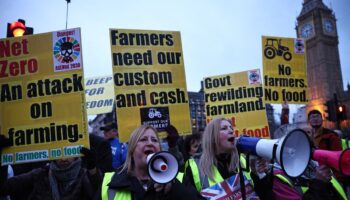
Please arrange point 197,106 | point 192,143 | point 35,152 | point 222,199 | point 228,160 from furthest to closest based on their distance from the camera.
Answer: point 197,106 → point 192,143 → point 35,152 → point 228,160 → point 222,199

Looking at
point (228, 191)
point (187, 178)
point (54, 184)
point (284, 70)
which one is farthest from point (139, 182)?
point (284, 70)

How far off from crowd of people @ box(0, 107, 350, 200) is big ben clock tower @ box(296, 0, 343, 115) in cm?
8951

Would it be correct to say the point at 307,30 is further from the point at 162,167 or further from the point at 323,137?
the point at 162,167

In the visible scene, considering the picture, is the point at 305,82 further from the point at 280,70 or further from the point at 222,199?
the point at 222,199

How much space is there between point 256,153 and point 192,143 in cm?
330

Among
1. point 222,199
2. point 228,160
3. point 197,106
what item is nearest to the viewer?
point 222,199

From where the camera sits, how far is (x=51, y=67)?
16.6 ft

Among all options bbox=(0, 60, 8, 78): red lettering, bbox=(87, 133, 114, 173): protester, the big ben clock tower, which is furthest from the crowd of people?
the big ben clock tower

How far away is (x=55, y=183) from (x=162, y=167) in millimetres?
2356

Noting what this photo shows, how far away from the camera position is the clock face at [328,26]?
9188 cm

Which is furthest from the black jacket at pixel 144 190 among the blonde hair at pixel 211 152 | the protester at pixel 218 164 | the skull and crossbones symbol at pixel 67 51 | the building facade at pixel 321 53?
the building facade at pixel 321 53

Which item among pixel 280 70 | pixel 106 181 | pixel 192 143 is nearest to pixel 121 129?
pixel 192 143

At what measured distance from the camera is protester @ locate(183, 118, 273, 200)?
3.31m

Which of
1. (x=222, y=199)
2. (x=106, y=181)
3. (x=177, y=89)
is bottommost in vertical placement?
(x=222, y=199)
